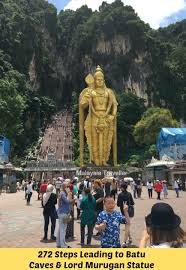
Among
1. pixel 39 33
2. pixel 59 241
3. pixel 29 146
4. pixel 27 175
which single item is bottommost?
pixel 59 241

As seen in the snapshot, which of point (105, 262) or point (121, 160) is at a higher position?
point (121, 160)

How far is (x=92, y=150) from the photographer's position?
100 ft

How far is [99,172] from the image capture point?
27.8m

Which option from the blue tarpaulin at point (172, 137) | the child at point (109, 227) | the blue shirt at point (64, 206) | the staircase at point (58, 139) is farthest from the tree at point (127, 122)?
the child at point (109, 227)

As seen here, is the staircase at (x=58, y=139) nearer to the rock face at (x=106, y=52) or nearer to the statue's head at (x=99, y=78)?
the rock face at (x=106, y=52)

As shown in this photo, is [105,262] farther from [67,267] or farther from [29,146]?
[29,146]

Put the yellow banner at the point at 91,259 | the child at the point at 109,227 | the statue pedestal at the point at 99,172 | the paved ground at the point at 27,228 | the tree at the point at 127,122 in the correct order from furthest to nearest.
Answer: the tree at the point at 127,122 < the statue pedestal at the point at 99,172 < the paved ground at the point at 27,228 < the child at the point at 109,227 < the yellow banner at the point at 91,259

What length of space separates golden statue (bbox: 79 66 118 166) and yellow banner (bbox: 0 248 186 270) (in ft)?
91.2

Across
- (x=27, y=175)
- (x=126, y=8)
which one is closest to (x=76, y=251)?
(x=27, y=175)

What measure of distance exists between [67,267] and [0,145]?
2889cm

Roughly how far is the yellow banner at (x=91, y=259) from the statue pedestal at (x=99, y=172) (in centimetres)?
2471

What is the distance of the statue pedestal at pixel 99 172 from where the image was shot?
27.6 m

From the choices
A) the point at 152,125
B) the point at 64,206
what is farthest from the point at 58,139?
the point at 64,206

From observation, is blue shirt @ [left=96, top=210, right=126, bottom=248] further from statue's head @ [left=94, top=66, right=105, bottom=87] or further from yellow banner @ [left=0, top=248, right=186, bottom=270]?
statue's head @ [left=94, top=66, right=105, bottom=87]
